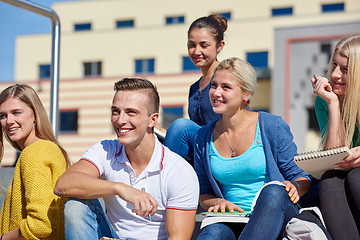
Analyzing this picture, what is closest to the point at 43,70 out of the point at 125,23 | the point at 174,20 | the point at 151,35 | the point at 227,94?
the point at 125,23

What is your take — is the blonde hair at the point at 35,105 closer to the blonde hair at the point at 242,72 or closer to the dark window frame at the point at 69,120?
the blonde hair at the point at 242,72

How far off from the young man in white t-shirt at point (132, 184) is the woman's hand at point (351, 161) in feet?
2.61

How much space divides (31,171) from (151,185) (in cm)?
68

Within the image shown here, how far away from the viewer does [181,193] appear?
2.51 meters

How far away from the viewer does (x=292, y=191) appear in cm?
255

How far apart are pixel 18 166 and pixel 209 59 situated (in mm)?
1781

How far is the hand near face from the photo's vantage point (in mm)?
2316

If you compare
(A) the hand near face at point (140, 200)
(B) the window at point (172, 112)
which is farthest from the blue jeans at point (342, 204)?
(B) the window at point (172, 112)

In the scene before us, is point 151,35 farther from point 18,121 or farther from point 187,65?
point 18,121

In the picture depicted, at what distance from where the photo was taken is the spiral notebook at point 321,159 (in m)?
2.51

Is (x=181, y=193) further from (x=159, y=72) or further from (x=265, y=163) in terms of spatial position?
(x=159, y=72)

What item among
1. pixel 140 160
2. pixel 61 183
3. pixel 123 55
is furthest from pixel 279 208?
pixel 123 55

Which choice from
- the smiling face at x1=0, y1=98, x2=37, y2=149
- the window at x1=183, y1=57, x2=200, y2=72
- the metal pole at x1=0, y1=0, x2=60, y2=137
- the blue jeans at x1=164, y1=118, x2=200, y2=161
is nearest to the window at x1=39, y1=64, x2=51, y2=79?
the window at x1=183, y1=57, x2=200, y2=72

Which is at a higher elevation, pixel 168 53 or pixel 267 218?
pixel 168 53
